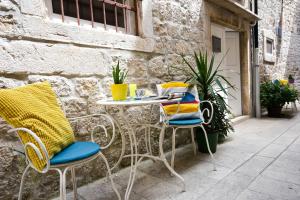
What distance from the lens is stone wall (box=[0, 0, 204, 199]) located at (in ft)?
4.72

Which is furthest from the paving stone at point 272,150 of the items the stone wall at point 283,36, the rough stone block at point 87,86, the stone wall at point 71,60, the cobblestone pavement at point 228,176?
the stone wall at point 283,36

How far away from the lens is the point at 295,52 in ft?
22.1

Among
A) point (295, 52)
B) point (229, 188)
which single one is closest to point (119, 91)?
point (229, 188)

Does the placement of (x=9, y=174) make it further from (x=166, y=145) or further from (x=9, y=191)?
(x=166, y=145)

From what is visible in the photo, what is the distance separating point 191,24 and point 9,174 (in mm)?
2642

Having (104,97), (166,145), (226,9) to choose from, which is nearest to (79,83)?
(104,97)

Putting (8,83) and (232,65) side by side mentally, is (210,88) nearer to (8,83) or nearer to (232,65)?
(8,83)

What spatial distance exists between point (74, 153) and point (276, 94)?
4.39 meters

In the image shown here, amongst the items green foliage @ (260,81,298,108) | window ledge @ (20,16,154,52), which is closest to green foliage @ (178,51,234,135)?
window ledge @ (20,16,154,52)

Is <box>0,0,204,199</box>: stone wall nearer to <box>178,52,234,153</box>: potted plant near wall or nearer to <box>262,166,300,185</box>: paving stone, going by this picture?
<box>178,52,234,153</box>: potted plant near wall

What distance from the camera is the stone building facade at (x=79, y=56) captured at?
144 centimetres

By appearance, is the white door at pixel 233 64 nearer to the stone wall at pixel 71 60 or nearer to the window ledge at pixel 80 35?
the stone wall at pixel 71 60

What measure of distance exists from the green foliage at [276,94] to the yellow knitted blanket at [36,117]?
4293 mm

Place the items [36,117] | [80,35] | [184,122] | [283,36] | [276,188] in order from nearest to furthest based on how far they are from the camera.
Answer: [36,117]
[276,188]
[80,35]
[184,122]
[283,36]
